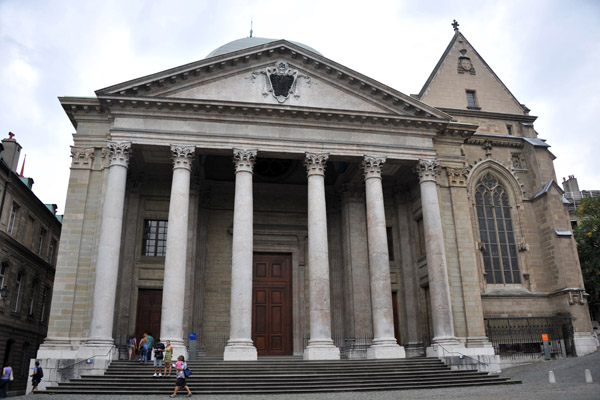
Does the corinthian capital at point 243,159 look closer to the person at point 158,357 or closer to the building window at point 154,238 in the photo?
the building window at point 154,238

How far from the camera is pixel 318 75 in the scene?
23266 millimetres

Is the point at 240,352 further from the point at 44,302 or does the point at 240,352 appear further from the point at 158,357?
the point at 44,302

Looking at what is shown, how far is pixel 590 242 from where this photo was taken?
31516mm

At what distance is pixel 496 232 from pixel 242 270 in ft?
50.7

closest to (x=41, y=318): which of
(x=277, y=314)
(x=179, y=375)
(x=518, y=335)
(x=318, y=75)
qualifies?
(x=277, y=314)

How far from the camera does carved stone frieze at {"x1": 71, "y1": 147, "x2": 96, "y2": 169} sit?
21594 millimetres

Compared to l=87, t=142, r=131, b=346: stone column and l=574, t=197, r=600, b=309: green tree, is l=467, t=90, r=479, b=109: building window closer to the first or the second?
l=574, t=197, r=600, b=309: green tree

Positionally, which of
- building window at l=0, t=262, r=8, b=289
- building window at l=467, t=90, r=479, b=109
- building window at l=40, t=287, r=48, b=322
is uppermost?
building window at l=467, t=90, r=479, b=109

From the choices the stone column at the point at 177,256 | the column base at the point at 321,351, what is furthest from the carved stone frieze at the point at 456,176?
the stone column at the point at 177,256

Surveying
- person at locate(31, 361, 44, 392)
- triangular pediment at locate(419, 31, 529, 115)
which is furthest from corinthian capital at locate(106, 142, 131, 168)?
triangular pediment at locate(419, 31, 529, 115)

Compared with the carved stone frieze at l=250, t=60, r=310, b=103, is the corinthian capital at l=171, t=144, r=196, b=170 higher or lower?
lower

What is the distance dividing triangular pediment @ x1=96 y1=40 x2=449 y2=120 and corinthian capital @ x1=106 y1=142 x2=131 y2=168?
7.20 feet

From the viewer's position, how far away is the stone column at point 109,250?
733 inches

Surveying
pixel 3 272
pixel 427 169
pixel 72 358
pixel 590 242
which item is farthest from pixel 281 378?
pixel 590 242
